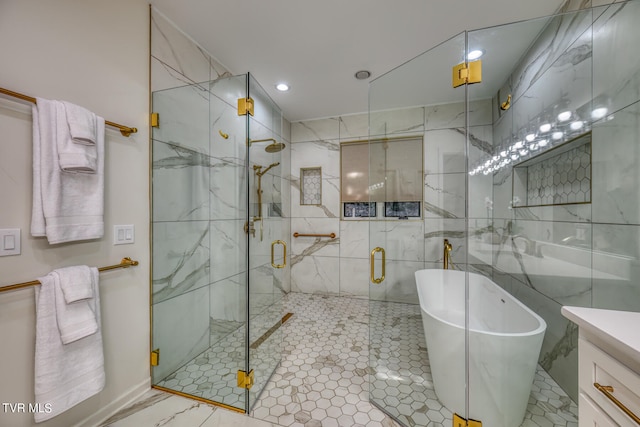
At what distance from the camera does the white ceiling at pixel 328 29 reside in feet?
5.54

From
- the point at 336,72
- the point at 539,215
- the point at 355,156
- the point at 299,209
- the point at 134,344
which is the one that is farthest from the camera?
the point at 299,209

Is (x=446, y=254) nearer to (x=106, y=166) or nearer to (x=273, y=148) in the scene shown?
(x=273, y=148)

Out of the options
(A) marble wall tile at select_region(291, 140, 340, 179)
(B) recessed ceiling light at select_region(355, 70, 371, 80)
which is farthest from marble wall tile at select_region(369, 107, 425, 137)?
(A) marble wall tile at select_region(291, 140, 340, 179)

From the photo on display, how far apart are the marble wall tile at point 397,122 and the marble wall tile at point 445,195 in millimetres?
427

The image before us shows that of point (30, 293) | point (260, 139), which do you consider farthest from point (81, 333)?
point (260, 139)

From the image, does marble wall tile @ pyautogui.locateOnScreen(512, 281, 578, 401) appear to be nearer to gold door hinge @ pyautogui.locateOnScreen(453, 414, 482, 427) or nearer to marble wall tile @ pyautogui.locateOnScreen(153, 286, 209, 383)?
gold door hinge @ pyautogui.locateOnScreen(453, 414, 482, 427)

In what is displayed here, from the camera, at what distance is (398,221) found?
2145 mm

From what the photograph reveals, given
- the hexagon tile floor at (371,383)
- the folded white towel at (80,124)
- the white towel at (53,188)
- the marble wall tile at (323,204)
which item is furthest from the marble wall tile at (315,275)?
the folded white towel at (80,124)

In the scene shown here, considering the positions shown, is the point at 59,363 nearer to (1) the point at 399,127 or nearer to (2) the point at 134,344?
(2) the point at 134,344

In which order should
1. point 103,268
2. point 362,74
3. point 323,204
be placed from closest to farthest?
point 103,268
point 362,74
point 323,204

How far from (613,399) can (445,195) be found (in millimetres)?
1407

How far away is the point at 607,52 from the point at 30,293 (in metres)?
3.02

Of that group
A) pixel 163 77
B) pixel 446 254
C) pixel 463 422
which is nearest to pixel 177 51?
pixel 163 77

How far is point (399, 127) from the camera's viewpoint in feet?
6.78
